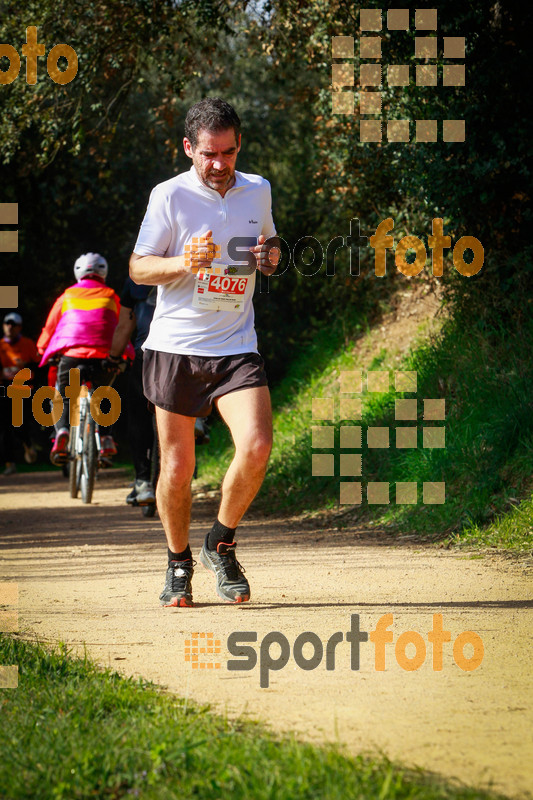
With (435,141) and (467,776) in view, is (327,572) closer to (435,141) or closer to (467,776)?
(467,776)

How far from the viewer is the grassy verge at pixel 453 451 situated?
6953 millimetres

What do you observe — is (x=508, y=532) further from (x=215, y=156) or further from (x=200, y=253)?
(x=215, y=156)

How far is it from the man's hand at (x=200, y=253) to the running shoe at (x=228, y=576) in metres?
1.32

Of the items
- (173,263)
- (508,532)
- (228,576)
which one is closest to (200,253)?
(173,263)

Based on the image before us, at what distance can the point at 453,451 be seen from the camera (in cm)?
764

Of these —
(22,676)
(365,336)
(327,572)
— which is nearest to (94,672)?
(22,676)

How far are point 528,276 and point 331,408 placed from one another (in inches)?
108

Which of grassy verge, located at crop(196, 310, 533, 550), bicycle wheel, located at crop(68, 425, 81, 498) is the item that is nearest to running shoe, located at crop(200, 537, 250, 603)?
grassy verge, located at crop(196, 310, 533, 550)

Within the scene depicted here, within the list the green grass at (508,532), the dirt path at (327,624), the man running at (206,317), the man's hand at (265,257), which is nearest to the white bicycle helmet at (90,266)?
the dirt path at (327,624)

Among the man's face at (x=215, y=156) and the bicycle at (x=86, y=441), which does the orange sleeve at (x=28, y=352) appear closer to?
the bicycle at (x=86, y=441)

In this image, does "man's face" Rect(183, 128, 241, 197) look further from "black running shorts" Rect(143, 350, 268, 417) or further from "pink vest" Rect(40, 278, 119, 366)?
"pink vest" Rect(40, 278, 119, 366)

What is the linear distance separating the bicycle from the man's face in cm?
510

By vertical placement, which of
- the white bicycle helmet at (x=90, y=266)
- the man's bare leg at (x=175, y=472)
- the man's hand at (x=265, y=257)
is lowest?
the man's bare leg at (x=175, y=472)

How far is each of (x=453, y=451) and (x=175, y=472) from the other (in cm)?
332
